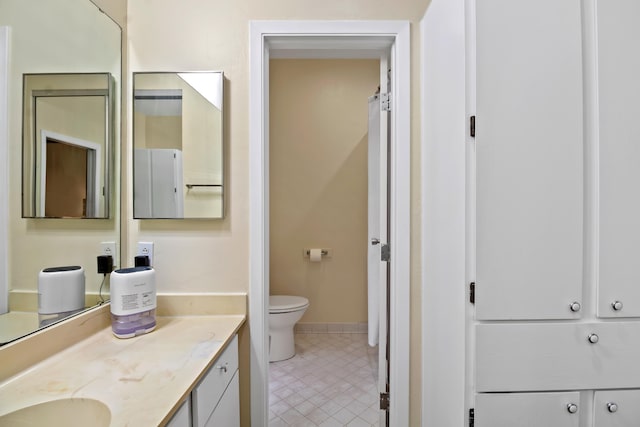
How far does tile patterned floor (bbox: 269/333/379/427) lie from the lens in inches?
69.6

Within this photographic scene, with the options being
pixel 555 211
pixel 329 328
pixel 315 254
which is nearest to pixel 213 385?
pixel 555 211

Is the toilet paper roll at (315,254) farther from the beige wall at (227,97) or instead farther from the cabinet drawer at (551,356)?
the cabinet drawer at (551,356)

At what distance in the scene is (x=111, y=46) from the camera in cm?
128

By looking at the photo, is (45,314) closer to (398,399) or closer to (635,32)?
(398,399)

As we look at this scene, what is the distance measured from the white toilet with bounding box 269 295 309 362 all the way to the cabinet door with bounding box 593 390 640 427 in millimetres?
1799

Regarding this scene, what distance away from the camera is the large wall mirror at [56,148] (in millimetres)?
863

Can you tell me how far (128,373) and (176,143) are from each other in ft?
3.02

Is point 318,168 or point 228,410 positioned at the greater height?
point 318,168

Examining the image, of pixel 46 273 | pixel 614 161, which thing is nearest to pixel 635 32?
A: pixel 614 161

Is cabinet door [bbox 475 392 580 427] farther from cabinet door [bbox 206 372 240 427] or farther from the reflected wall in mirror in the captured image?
the reflected wall in mirror

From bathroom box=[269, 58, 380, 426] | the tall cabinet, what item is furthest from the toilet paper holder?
the tall cabinet

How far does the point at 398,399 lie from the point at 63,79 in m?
1.86

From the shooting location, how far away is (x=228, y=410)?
1129 mm

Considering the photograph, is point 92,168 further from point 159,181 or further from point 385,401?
point 385,401
